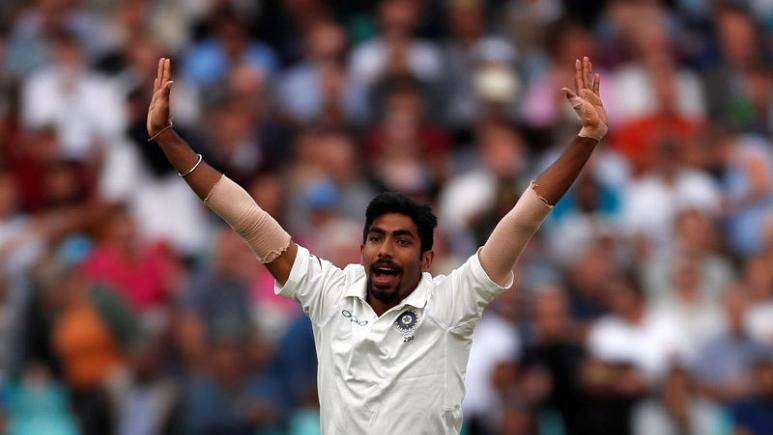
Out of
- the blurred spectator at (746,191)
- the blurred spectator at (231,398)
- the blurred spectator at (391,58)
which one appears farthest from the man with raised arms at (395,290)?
the blurred spectator at (391,58)

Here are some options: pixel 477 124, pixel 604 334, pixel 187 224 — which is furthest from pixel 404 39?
pixel 604 334

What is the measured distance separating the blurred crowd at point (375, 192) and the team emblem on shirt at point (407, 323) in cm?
505

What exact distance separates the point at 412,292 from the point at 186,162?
1115mm

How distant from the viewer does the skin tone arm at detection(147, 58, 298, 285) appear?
7.12 metres

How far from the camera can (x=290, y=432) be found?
39.3ft

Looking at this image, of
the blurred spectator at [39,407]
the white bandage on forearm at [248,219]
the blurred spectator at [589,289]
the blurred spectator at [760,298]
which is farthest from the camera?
the blurred spectator at [760,298]

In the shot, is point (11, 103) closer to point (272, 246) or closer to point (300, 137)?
point (300, 137)

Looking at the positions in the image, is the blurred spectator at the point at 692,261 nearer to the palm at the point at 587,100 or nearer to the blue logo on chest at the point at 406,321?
the palm at the point at 587,100

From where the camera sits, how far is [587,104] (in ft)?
22.9

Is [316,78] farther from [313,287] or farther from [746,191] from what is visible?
[313,287]

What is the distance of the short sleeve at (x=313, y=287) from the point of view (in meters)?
7.17

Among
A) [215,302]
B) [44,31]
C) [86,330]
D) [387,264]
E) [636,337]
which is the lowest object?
[387,264]

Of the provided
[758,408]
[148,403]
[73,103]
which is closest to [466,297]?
[148,403]

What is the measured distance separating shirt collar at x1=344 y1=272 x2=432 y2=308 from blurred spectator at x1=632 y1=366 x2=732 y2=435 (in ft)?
18.0
